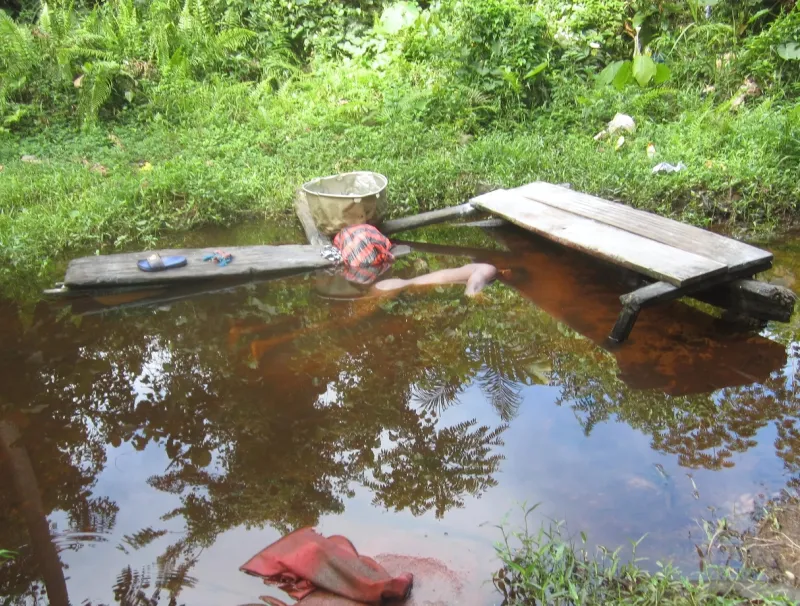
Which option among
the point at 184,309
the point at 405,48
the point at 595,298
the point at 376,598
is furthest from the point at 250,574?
the point at 405,48

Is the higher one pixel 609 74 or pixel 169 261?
pixel 609 74

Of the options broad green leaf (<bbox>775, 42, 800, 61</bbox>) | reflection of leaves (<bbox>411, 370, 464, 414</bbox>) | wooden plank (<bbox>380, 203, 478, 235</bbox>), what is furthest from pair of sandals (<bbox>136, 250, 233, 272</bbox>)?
broad green leaf (<bbox>775, 42, 800, 61</bbox>)

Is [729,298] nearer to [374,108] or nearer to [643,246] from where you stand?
[643,246]

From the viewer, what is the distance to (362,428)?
3.42 meters

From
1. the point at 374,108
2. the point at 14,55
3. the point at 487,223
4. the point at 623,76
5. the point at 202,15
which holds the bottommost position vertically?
the point at 487,223

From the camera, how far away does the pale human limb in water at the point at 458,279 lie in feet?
15.9

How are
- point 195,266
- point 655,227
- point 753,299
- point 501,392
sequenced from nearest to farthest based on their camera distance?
point 501,392, point 753,299, point 655,227, point 195,266

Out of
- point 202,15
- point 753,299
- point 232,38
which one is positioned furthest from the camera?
point 202,15

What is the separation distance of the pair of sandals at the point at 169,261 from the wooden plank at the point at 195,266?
3 centimetres

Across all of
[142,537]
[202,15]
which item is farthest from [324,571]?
[202,15]

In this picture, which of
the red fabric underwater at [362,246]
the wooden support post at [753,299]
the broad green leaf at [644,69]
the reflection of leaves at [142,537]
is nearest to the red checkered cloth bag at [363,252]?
the red fabric underwater at [362,246]

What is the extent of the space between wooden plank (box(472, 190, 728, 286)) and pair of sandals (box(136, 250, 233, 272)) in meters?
2.04

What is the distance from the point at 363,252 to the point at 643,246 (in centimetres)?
200

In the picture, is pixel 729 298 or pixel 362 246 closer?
pixel 729 298
